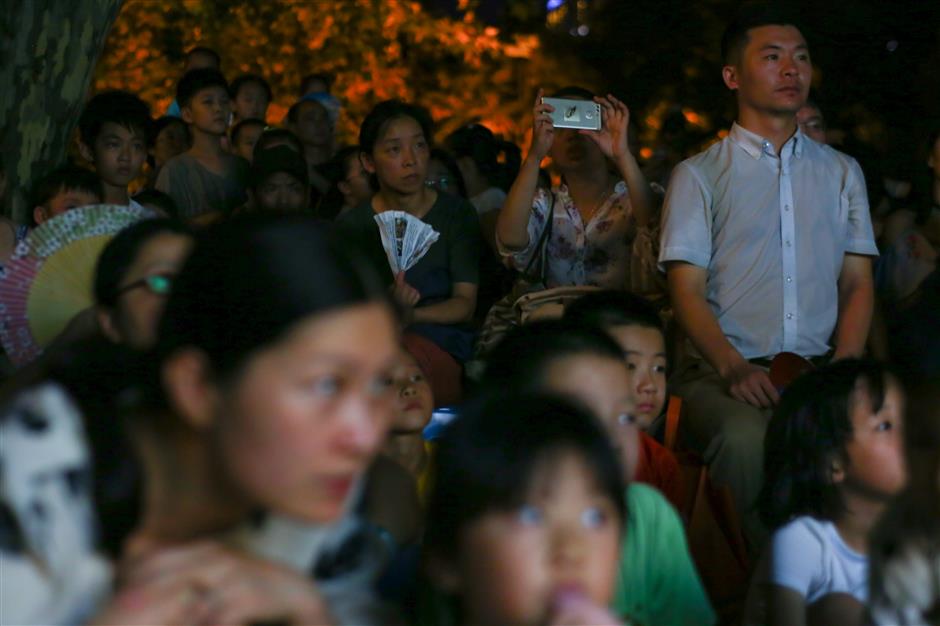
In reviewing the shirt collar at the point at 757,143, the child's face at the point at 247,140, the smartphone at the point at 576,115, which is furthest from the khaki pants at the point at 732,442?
the child's face at the point at 247,140

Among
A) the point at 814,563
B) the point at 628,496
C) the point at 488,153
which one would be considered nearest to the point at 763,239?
the point at 814,563

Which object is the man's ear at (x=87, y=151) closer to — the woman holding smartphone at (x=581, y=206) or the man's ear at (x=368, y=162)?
the man's ear at (x=368, y=162)

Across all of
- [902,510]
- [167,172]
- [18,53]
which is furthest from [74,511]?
[167,172]

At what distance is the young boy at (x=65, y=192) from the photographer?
524 centimetres

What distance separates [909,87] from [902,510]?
667 cm

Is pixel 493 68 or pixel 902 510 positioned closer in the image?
pixel 902 510

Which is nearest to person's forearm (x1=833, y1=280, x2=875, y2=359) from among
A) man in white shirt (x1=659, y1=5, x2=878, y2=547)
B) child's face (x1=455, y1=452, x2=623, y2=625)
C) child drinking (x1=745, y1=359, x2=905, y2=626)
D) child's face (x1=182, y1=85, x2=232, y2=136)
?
man in white shirt (x1=659, y1=5, x2=878, y2=547)

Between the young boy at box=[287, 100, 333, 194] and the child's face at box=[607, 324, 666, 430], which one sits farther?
the young boy at box=[287, 100, 333, 194]

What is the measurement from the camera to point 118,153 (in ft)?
19.6

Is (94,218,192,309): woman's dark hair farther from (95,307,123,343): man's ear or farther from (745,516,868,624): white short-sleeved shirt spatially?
(745,516,868,624): white short-sleeved shirt

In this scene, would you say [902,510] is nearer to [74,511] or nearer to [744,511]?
[744,511]

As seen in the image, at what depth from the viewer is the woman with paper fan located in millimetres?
5262

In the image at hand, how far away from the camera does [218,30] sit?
1166cm

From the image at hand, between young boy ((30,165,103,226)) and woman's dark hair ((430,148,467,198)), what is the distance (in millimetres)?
2194
